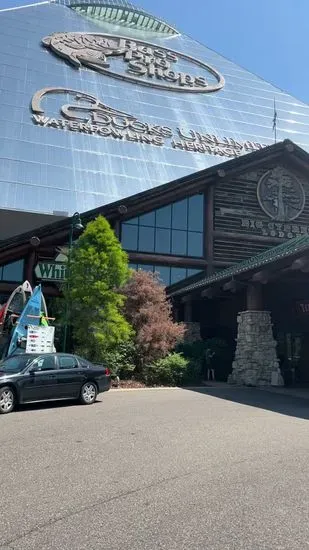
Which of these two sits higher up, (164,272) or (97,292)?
(164,272)

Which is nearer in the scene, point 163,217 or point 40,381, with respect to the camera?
point 40,381

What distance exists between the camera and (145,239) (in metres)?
28.4

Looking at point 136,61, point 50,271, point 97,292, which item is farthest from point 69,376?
point 136,61

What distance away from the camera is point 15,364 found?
12.6 metres

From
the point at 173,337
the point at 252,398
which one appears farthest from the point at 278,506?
the point at 173,337

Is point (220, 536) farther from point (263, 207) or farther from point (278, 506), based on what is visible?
point (263, 207)

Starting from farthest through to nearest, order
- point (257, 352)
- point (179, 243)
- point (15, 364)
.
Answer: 1. point (179, 243)
2. point (257, 352)
3. point (15, 364)

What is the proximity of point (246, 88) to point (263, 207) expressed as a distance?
112ft

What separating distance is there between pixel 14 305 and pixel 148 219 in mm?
10787

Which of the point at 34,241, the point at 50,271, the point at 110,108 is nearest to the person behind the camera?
the point at 34,241

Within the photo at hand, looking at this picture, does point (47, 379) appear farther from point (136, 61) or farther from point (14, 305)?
point (136, 61)

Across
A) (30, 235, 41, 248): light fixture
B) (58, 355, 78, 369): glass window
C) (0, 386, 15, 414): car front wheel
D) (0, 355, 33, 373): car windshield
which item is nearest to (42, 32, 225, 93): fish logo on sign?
(30, 235, 41, 248): light fixture

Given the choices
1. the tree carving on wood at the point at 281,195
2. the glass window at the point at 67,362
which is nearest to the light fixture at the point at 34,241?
the tree carving on wood at the point at 281,195

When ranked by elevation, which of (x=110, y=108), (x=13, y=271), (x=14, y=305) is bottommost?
(x=14, y=305)
